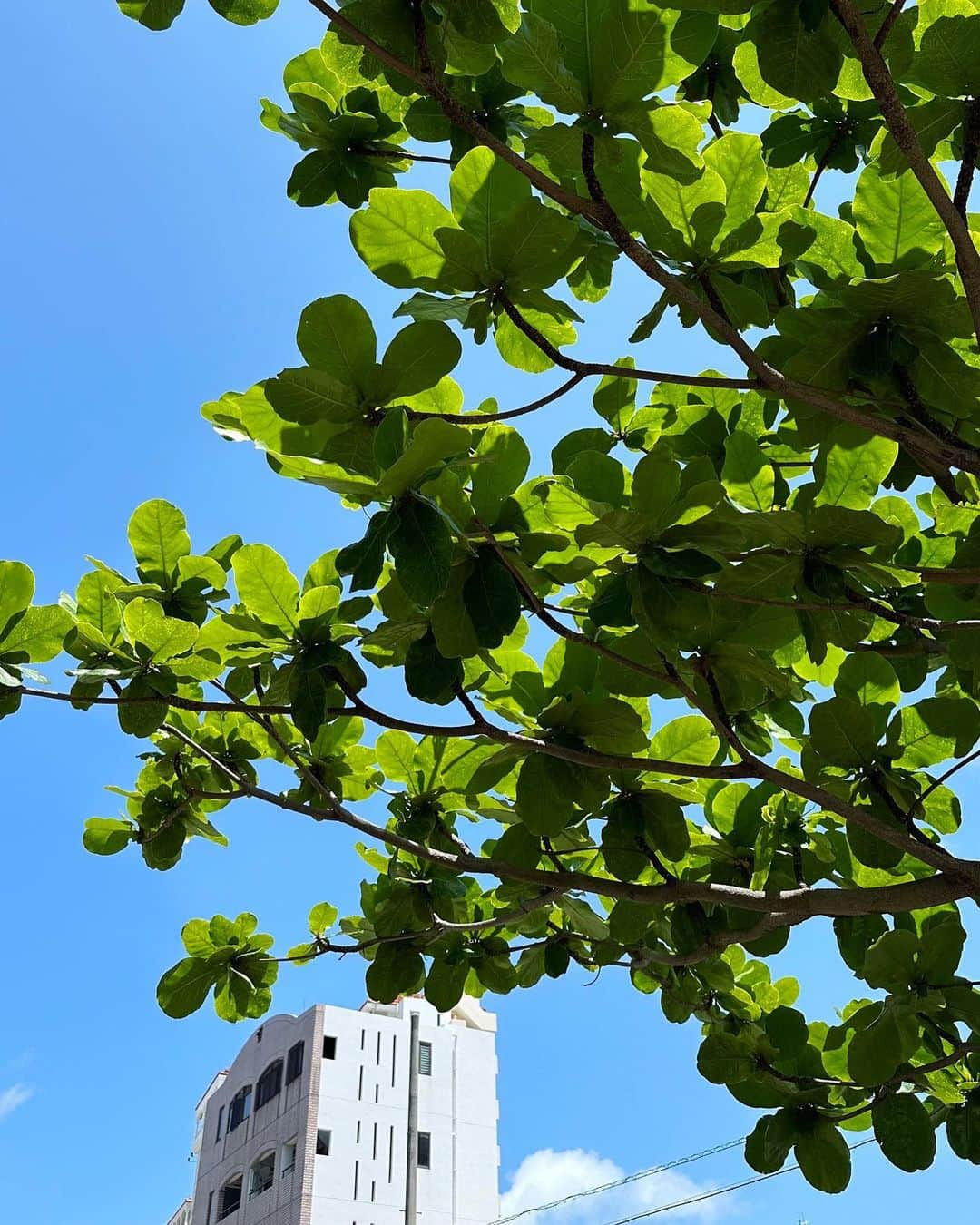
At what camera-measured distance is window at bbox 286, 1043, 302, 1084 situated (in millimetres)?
31312

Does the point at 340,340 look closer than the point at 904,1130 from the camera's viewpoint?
Yes

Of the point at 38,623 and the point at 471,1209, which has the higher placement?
the point at 471,1209

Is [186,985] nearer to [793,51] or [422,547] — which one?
[422,547]

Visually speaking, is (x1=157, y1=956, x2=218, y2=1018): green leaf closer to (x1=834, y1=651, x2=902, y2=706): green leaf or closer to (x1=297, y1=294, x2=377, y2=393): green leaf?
(x1=834, y1=651, x2=902, y2=706): green leaf

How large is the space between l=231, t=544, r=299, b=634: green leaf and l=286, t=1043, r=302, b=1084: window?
31919 millimetres

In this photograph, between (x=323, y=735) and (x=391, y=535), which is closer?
(x=391, y=535)

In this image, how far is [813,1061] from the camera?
2410 millimetres

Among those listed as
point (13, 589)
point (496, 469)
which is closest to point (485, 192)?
point (496, 469)

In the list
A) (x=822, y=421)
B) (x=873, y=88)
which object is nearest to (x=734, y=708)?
(x=822, y=421)

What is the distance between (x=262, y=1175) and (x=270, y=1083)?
2.34 m

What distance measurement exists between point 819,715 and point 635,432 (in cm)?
64

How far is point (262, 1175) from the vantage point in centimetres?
3181

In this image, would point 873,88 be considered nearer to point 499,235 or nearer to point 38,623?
point 499,235

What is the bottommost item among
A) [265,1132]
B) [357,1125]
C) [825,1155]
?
[825,1155]
